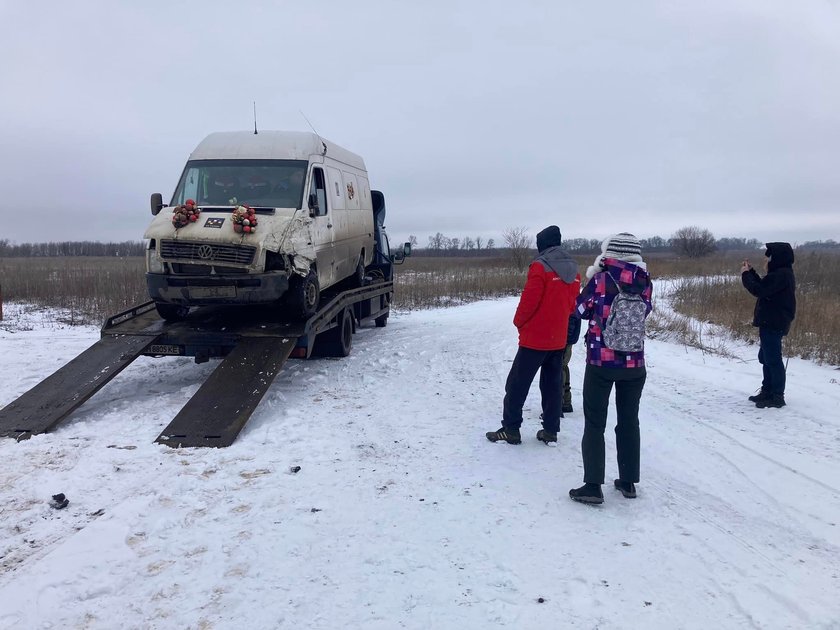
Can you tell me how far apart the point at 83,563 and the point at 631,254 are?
4.01m

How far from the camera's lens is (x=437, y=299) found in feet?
74.0

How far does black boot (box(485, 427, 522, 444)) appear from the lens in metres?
5.61

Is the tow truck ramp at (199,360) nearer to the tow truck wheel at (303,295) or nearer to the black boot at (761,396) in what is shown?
the tow truck wheel at (303,295)

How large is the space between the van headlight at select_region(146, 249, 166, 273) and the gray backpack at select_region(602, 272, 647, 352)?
17.5ft

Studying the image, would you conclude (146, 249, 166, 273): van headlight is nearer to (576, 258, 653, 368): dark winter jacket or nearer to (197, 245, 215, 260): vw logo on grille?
(197, 245, 215, 260): vw logo on grille

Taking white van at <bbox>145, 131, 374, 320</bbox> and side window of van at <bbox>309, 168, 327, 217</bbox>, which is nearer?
white van at <bbox>145, 131, 374, 320</bbox>

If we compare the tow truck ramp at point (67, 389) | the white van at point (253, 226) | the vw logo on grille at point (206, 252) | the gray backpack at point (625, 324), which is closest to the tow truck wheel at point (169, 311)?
the white van at point (253, 226)

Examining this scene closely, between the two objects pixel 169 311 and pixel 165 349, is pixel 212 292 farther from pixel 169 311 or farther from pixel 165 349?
pixel 169 311

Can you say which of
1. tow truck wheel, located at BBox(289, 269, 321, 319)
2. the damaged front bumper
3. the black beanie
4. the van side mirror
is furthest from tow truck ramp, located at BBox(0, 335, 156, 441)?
the black beanie

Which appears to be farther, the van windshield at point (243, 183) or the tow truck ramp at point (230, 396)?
the van windshield at point (243, 183)

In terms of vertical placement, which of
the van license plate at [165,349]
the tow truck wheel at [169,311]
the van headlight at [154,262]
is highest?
the van headlight at [154,262]

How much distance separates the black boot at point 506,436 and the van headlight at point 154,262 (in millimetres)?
4398

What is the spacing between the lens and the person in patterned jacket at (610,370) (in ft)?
14.0

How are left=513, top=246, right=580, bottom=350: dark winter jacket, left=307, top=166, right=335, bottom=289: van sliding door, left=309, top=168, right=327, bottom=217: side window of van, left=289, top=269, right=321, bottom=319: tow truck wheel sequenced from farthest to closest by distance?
left=309, top=168, right=327, bottom=217: side window of van → left=307, top=166, right=335, bottom=289: van sliding door → left=289, top=269, right=321, bottom=319: tow truck wheel → left=513, top=246, right=580, bottom=350: dark winter jacket
